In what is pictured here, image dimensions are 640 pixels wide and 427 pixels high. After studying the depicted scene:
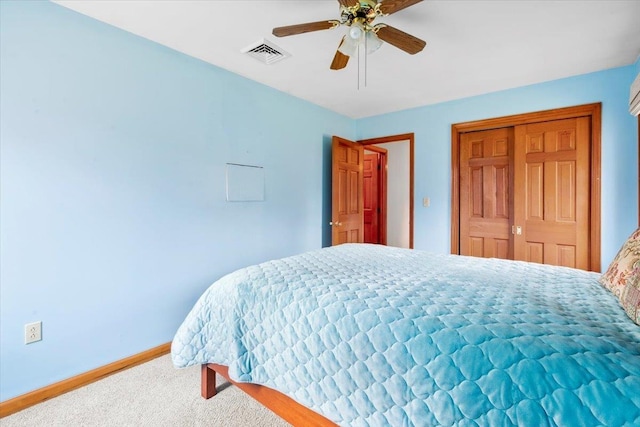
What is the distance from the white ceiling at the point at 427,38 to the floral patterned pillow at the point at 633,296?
5.41ft

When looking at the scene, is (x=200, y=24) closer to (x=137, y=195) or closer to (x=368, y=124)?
(x=137, y=195)

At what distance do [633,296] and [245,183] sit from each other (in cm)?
268

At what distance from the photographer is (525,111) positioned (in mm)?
3053

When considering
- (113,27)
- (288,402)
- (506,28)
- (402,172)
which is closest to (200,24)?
(113,27)

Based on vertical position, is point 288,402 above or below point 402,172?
below

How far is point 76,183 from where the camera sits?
1.91 m

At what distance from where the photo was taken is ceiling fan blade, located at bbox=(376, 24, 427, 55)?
1.73 metres

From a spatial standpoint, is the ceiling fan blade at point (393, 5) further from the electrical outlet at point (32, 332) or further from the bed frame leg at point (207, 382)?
the electrical outlet at point (32, 332)

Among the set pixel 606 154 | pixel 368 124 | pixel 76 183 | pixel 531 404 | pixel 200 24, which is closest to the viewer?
pixel 531 404

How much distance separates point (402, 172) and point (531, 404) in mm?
4949

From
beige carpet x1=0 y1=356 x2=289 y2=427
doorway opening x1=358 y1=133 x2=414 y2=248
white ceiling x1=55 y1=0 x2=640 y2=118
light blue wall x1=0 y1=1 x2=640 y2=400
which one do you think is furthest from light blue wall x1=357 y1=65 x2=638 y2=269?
beige carpet x1=0 y1=356 x2=289 y2=427

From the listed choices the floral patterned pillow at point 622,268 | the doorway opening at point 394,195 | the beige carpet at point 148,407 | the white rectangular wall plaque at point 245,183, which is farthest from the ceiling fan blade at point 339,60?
the doorway opening at point 394,195

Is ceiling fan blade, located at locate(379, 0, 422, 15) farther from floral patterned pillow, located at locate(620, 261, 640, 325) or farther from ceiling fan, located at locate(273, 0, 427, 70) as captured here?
floral patterned pillow, located at locate(620, 261, 640, 325)

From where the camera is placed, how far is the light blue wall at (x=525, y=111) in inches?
102
